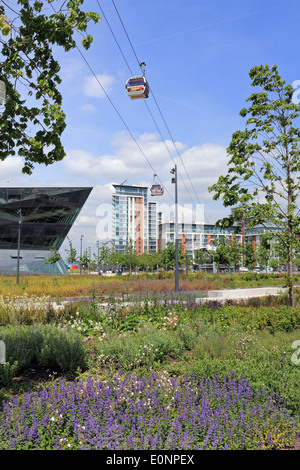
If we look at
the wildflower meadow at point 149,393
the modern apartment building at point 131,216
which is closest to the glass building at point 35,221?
the wildflower meadow at point 149,393

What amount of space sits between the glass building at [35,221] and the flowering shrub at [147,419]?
43.0 metres

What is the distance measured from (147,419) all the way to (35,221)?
158ft

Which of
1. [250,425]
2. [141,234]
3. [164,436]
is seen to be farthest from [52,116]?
[141,234]

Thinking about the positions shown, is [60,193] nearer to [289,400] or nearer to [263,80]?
[263,80]

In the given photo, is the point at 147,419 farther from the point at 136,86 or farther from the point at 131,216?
the point at 131,216

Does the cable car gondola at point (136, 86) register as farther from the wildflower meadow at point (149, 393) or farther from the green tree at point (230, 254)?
the green tree at point (230, 254)

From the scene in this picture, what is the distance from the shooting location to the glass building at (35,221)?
4659cm

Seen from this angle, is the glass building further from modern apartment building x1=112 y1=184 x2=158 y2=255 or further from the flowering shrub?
modern apartment building x1=112 y1=184 x2=158 y2=255

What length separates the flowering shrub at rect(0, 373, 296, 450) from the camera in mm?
3428

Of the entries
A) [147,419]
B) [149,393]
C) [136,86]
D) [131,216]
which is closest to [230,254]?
[136,86]

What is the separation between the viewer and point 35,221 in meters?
49.1

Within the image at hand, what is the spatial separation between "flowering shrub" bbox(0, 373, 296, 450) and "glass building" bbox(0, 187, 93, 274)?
141ft

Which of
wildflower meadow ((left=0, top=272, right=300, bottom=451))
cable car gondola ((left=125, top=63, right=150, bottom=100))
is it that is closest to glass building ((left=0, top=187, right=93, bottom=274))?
cable car gondola ((left=125, top=63, right=150, bottom=100))

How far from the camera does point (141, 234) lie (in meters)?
182
